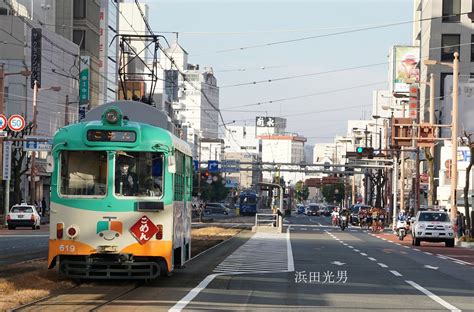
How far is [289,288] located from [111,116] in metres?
4.83

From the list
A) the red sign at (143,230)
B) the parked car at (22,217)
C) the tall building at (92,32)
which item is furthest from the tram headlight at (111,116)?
the tall building at (92,32)

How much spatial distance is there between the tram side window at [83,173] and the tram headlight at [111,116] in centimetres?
64

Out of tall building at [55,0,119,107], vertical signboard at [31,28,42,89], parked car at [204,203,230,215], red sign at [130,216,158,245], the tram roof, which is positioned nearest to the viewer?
red sign at [130,216,158,245]

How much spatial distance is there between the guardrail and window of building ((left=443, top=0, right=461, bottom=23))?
5030 centimetres

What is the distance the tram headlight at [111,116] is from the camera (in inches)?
844

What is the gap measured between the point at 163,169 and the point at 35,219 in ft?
152

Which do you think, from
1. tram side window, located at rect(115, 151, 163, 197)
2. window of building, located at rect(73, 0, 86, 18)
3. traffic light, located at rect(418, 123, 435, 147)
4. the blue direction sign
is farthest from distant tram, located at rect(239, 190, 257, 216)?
tram side window, located at rect(115, 151, 163, 197)

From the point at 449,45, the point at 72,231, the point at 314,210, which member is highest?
the point at 449,45

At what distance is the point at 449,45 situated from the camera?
376ft

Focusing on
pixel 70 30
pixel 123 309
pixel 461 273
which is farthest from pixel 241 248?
pixel 70 30

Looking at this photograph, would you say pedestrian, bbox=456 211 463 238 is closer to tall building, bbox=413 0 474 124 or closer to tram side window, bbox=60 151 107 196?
tram side window, bbox=60 151 107 196

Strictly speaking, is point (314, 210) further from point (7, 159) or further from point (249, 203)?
point (7, 159)

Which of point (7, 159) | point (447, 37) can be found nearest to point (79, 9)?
point (447, 37)

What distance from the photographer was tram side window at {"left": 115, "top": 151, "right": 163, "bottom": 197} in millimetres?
21312
